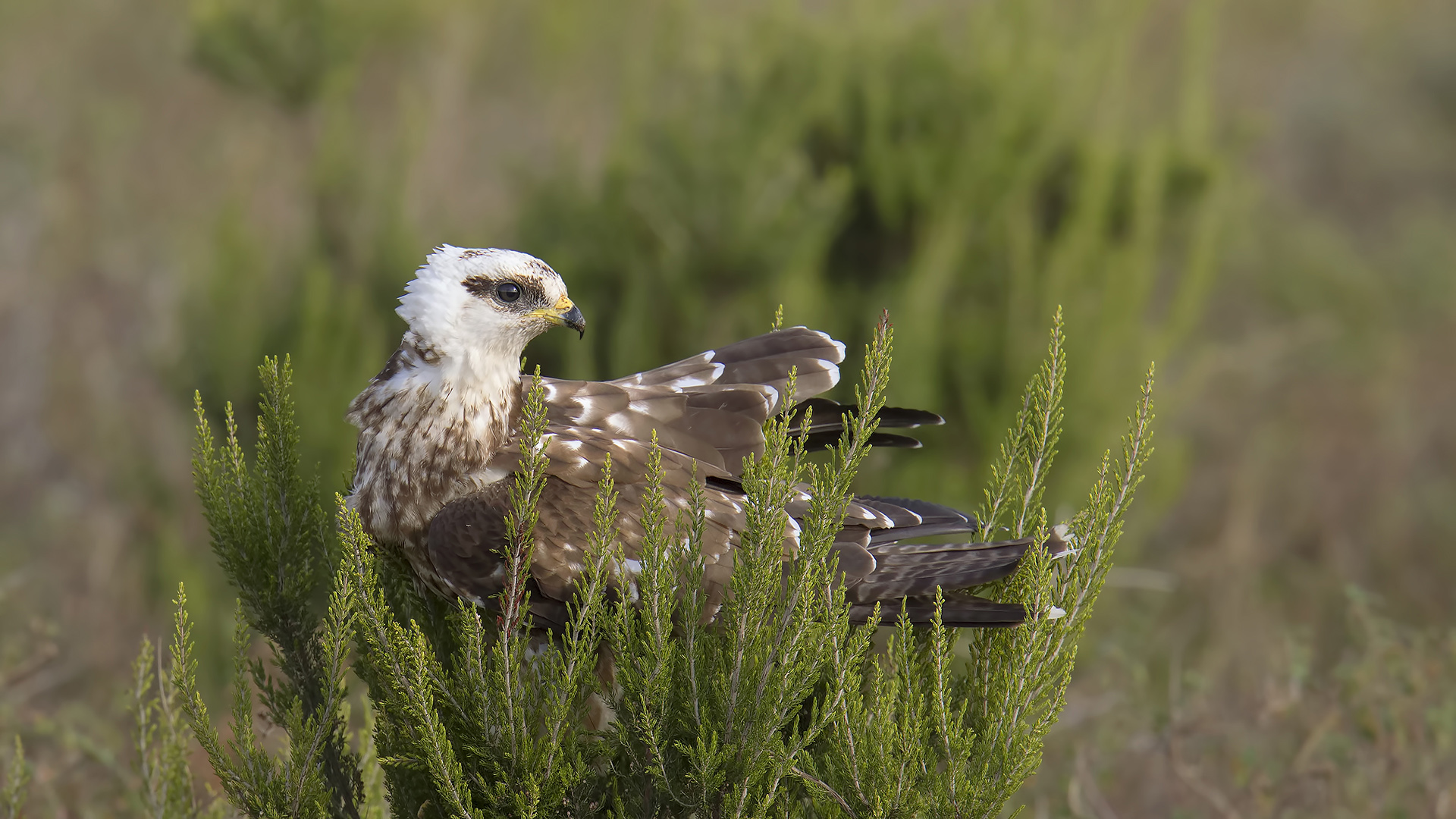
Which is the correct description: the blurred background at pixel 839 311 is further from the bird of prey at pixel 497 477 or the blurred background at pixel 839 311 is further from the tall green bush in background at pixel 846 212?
the bird of prey at pixel 497 477

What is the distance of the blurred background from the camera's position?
17.9 ft

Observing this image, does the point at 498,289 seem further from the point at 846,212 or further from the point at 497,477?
the point at 846,212

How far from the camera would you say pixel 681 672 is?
95.4 inches

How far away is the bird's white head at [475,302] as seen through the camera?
8.87 feet

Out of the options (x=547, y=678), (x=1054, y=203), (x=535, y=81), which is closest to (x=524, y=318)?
(x=547, y=678)

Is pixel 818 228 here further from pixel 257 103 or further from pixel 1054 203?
pixel 257 103

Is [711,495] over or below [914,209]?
below

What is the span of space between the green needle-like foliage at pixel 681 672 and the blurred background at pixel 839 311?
1760mm

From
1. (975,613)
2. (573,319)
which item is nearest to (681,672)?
(975,613)

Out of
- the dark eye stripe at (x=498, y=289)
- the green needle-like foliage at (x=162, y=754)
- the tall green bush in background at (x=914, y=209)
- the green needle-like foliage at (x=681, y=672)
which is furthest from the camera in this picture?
the tall green bush in background at (x=914, y=209)

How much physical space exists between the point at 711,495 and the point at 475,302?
Result: 0.73m

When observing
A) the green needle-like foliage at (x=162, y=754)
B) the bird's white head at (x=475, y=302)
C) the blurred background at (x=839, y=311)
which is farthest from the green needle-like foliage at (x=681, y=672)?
the blurred background at (x=839, y=311)

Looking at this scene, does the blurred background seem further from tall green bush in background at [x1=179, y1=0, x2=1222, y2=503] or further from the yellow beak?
the yellow beak

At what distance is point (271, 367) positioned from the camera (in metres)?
2.66
